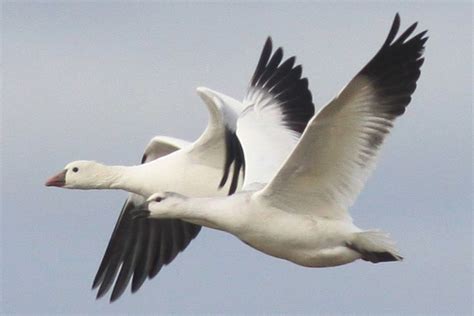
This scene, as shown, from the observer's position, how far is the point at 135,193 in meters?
18.0

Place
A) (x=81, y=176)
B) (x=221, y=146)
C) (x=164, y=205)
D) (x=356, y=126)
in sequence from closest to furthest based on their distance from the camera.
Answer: (x=356, y=126) → (x=164, y=205) → (x=221, y=146) → (x=81, y=176)

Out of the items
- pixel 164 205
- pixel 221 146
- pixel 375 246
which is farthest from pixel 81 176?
pixel 375 246

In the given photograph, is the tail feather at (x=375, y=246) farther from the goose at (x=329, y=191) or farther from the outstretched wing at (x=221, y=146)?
the outstretched wing at (x=221, y=146)

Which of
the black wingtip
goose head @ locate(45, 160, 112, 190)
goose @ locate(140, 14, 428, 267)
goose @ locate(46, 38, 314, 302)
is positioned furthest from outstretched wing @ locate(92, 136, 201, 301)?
the black wingtip

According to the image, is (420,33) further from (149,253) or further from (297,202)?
(149,253)

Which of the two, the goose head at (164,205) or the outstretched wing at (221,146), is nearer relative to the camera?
the goose head at (164,205)

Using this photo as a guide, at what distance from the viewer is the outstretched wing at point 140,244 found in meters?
18.2

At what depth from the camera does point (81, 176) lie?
18078mm

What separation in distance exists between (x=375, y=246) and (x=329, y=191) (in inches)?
22.3

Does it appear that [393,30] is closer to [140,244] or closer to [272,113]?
[272,113]

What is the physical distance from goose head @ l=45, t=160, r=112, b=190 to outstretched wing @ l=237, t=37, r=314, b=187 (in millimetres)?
1495

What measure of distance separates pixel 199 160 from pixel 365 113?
11.9 feet

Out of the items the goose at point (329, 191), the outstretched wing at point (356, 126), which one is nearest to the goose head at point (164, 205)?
the goose at point (329, 191)

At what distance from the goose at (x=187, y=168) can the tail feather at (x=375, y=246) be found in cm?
199
